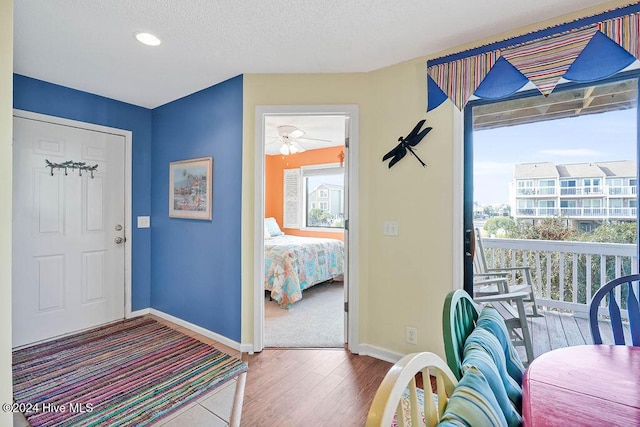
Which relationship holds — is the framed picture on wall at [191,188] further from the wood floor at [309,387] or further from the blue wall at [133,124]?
the wood floor at [309,387]

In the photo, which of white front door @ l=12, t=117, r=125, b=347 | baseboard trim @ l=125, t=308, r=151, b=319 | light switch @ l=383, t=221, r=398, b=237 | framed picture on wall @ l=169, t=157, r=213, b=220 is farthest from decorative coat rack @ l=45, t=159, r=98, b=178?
light switch @ l=383, t=221, r=398, b=237

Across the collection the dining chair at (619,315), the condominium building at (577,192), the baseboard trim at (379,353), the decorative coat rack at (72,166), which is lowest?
the baseboard trim at (379,353)

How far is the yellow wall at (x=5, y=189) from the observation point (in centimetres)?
131

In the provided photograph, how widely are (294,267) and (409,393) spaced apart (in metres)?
3.18

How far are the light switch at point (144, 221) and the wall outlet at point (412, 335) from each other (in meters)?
2.95

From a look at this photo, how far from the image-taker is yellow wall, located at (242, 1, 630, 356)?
2162 mm

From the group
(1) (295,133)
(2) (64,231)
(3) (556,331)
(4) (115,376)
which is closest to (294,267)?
(1) (295,133)

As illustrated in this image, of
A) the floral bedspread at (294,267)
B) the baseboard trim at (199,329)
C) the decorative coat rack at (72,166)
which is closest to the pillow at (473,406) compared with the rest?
the baseboard trim at (199,329)

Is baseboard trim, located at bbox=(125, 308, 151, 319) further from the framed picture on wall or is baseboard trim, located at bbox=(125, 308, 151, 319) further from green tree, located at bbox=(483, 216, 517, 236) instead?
green tree, located at bbox=(483, 216, 517, 236)

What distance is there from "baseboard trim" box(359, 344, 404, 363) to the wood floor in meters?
0.04

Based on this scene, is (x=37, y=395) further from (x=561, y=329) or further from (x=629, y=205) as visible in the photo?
(x=629, y=205)

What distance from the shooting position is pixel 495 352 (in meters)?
0.95

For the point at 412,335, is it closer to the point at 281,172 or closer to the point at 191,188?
the point at 191,188

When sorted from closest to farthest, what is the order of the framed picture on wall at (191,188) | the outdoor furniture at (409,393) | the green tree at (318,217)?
1. the outdoor furniture at (409,393)
2. the framed picture on wall at (191,188)
3. the green tree at (318,217)
